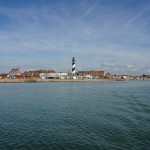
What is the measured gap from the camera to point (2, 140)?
18594mm

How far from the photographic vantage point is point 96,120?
86.6ft

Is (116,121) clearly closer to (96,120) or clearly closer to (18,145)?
(96,120)

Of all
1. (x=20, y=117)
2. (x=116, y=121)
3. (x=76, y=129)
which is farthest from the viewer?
(x=20, y=117)

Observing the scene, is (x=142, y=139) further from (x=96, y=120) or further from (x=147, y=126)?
(x=96, y=120)

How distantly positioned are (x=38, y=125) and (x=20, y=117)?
474cm

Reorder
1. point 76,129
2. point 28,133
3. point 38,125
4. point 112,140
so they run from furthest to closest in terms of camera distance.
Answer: point 38,125
point 76,129
point 28,133
point 112,140

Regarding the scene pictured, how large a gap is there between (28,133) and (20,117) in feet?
24.1

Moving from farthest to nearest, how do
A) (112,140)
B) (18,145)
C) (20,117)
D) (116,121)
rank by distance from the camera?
(20,117) → (116,121) → (112,140) → (18,145)

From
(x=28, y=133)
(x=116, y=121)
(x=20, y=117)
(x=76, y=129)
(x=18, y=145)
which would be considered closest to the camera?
(x=18, y=145)

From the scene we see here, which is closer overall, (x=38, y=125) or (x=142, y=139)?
(x=142, y=139)

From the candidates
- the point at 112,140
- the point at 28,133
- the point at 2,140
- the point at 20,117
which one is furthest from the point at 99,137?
the point at 20,117

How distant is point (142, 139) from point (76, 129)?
19.7 feet

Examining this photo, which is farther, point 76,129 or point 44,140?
point 76,129

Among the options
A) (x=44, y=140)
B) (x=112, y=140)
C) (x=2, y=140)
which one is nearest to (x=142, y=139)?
(x=112, y=140)
